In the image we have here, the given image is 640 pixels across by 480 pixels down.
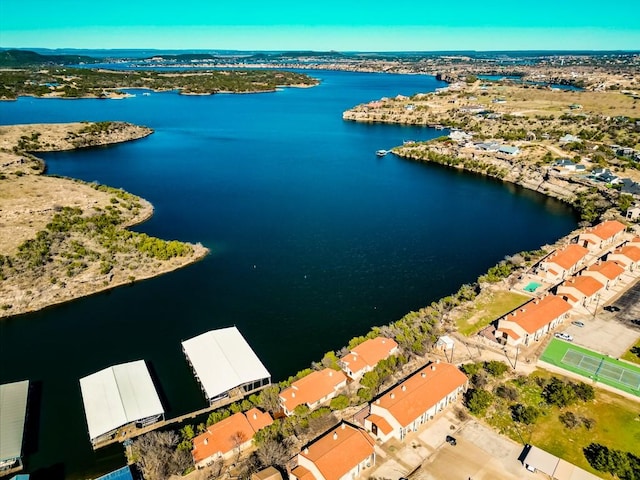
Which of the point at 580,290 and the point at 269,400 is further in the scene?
the point at 580,290

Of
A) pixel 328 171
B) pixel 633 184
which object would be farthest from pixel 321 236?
pixel 633 184

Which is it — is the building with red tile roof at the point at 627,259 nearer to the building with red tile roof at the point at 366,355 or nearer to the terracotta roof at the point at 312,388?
the building with red tile roof at the point at 366,355

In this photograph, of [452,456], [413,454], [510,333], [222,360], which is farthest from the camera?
[510,333]

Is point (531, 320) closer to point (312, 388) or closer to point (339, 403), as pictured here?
point (339, 403)

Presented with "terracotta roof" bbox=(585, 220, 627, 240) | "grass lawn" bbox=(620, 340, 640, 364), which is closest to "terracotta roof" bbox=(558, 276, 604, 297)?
"grass lawn" bbox=(620, 340, 640, 364)

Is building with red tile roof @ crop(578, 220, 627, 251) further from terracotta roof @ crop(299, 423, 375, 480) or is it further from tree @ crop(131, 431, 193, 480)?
tree @ crop(131, 431, 193, 480)

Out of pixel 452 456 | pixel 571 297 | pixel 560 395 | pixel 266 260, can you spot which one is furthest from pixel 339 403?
pixel 571 297

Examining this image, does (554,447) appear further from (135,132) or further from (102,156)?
(135,132)

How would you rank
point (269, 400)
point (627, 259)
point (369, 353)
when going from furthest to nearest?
point (627, 259)
point (369, 353)
point (269, 400)
